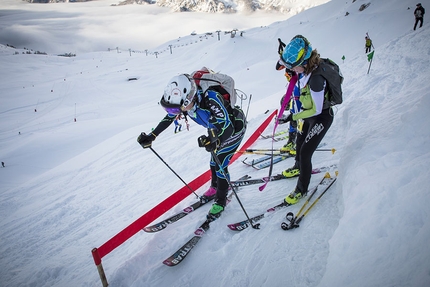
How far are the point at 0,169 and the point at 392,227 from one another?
2013 cm

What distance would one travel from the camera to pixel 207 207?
177 inches

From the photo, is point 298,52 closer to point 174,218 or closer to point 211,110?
point 211,110

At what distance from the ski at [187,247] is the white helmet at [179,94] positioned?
6.66 feet

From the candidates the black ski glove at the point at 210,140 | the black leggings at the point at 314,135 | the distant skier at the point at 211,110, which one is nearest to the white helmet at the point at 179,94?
the distant skier at the point at 211,110

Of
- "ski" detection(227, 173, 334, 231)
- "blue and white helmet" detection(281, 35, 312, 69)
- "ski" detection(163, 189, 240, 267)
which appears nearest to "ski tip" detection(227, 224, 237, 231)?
"ski" detection(227, 173, 334, 231)

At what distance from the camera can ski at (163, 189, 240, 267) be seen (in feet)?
10.7

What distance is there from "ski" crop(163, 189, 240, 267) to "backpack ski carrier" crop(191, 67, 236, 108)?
2169mm

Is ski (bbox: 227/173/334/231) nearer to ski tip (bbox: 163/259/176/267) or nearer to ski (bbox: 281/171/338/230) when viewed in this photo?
ski (bbox: 281/171/338/230)

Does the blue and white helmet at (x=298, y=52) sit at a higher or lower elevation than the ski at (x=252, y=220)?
higher

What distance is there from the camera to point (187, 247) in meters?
3.44

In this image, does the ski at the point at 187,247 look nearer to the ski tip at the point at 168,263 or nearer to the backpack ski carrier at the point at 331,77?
the ski tip at the point at 168,263

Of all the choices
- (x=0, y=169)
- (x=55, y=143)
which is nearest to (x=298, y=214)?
(x=0, y=169)

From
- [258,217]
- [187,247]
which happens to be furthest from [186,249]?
[258,217]

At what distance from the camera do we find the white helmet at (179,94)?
3291 mm
